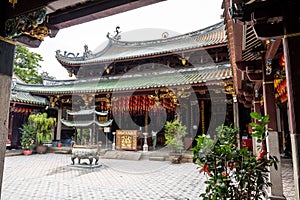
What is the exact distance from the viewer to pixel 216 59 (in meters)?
12.0

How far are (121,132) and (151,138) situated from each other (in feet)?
8.61

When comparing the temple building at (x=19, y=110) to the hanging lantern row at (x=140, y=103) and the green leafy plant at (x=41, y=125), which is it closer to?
the green leafy plant at (x=41, y=125)

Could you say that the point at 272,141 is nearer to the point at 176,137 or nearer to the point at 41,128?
the point at 176,137

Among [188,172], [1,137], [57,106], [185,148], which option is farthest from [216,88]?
[57,106]

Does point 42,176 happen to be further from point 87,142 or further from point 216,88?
point 216,88

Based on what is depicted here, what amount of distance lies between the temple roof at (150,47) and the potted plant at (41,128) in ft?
15.5

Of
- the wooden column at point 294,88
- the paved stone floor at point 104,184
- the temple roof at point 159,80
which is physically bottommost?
the paved stone floor at point 104,184

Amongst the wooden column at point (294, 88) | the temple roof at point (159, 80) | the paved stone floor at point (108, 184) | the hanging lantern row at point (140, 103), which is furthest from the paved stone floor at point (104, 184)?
the hanging lantern row at point (140, 103)

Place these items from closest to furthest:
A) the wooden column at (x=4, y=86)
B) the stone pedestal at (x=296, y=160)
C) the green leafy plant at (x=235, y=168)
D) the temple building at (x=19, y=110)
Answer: the stone pedestal at (x=296, y=160)
the green leafy plant at (x=235, y=168)
the wooden column at (x=4, y=86)
the temple building at (x=19, y=110)

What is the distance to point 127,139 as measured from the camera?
506 inches

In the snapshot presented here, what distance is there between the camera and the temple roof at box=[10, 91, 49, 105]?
13.6 metres

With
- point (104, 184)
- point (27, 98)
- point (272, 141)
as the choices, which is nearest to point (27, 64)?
point (27, 98)

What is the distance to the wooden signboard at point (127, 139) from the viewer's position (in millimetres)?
12602

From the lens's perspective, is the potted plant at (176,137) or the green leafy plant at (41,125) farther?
the green leafy plant at (41,125)
